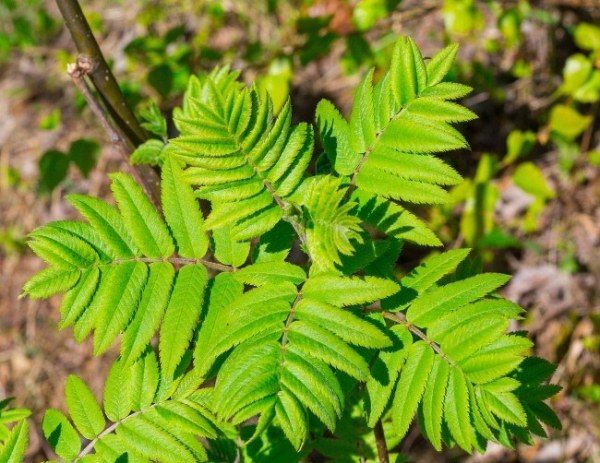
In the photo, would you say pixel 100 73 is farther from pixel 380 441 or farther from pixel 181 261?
pixel 380 441

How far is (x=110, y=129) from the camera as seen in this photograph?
1.66m

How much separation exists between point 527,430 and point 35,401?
3.24 m

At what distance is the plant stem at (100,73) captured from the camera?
5.14ft

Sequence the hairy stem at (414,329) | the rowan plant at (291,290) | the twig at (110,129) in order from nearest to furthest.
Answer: the rowan plant at (291,290) → the hairy stem at (414,329) → the twig at (110,129)

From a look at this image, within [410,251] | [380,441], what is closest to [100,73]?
[380,441]

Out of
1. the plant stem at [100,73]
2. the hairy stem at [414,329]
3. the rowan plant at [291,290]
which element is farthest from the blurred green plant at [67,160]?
the hairy stem at [414,329]

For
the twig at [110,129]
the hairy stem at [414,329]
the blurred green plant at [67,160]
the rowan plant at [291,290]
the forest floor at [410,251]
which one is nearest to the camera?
the rowan plant at [291,290]

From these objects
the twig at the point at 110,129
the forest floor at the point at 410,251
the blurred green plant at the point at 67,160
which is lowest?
the forest floor at the point at 410,251

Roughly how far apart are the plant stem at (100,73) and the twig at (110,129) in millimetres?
19

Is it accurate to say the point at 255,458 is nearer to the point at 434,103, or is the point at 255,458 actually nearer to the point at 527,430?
the point at 527,430

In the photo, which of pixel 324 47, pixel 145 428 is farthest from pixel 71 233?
pixel 324 47

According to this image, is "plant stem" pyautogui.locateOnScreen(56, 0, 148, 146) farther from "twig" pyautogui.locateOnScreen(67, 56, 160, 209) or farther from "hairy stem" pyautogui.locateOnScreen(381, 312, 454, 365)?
"hairy stem" pyautogui.locateOnScreen(381, 312, 454, 365)

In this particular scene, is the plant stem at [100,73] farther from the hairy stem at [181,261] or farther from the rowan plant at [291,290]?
the hairy stem at [181,261]

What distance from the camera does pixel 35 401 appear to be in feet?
12.7
